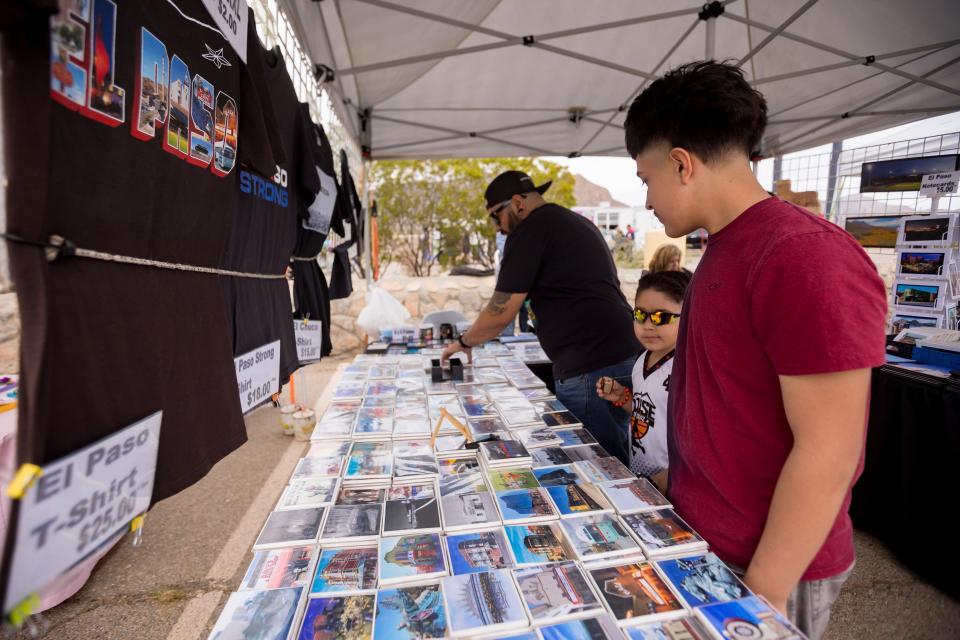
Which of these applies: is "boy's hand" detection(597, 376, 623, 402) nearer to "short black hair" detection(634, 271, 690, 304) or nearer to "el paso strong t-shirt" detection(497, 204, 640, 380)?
"el paso strong t-shirt" detection(497, 204, 640, 380)

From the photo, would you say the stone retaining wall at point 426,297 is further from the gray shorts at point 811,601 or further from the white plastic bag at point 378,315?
the gray shorts at point 811,601

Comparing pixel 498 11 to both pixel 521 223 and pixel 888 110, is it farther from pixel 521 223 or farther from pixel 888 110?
pixel 888 110

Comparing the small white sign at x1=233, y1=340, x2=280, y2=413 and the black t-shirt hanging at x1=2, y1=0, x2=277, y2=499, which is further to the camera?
the small white sign at x1=233, y1=340, x2=280, y2=413

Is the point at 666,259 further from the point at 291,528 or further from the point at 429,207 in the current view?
the point at 429,207

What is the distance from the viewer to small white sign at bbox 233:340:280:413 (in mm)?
1450

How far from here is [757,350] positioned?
0.87m

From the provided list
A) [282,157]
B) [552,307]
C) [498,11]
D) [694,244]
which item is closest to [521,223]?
[552,307]

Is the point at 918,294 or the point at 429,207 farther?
the point at 429,207

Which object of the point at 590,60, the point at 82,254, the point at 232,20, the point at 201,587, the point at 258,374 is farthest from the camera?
the point at 590,60

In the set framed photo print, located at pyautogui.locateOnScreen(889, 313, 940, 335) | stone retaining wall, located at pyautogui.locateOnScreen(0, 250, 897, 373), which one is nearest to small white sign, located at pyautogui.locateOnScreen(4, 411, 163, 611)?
framed photo print, located at pyautogui.locateOnScreen(889, 313, 940, 335)

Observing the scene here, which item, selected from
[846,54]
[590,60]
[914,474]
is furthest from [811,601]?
[846,54]

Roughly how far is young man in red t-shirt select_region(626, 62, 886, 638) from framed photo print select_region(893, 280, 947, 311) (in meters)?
3.82

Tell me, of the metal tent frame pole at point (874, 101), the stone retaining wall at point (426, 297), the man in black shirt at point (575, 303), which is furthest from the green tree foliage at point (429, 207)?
the man in black shirt at point (575, 303)

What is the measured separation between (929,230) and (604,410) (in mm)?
3470
